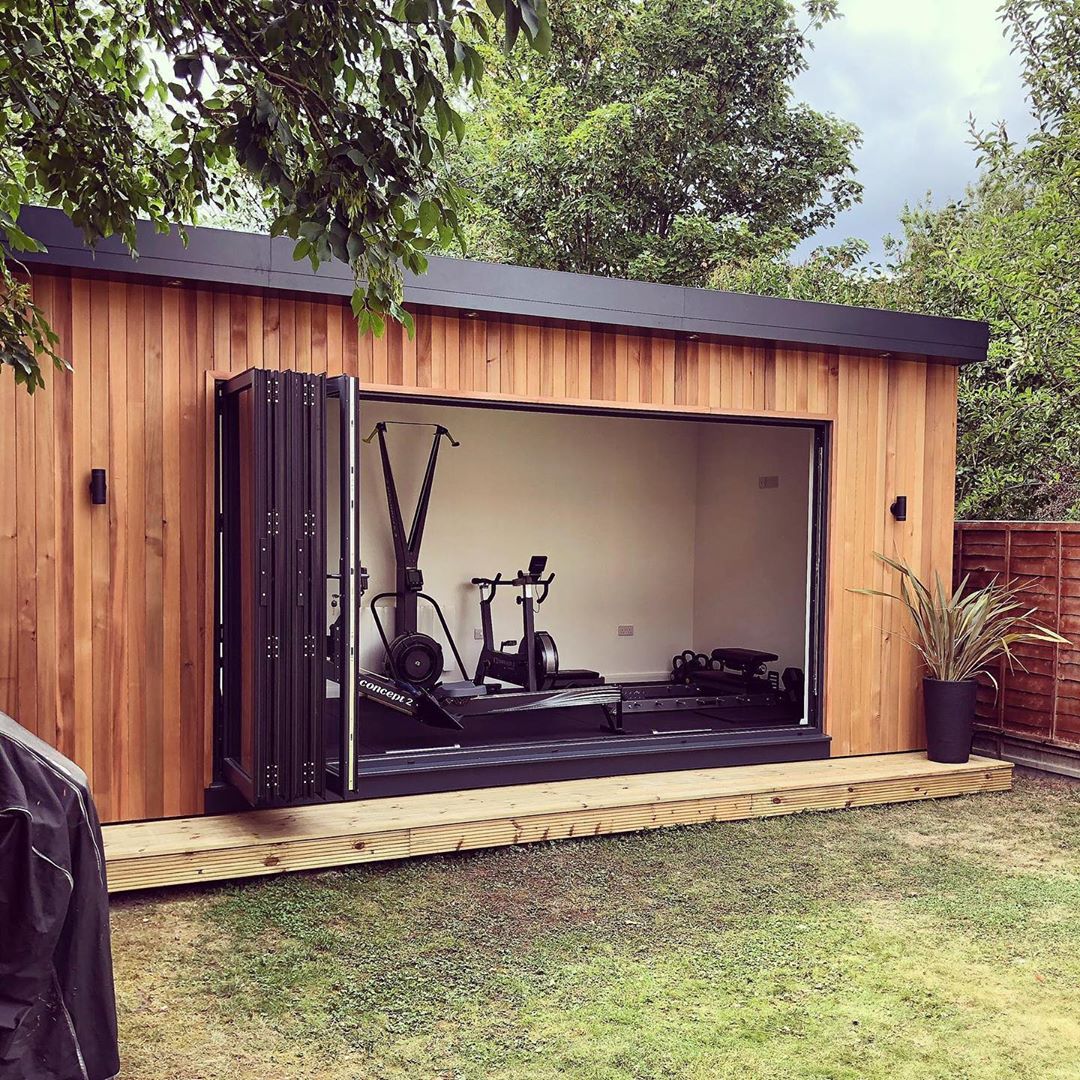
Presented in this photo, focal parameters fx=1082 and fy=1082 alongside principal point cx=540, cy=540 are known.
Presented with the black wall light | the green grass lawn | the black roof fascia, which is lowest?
the green grass lawn

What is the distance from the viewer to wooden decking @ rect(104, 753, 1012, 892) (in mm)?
4402

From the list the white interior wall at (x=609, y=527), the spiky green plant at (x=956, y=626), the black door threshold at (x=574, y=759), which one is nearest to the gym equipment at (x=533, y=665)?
the white interior wall at (x=609, y=527)

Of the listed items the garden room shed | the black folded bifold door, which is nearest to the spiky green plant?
the garden room shed

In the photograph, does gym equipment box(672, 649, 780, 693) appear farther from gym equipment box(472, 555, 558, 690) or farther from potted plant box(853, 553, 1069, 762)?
potted plant box(853, 553, 1069, 762)

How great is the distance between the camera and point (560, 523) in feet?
32.4

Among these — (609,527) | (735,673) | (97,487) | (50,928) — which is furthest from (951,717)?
(50,928)

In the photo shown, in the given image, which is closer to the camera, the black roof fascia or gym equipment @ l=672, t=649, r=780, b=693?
the black roof fascia

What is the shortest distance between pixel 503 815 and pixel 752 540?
17.4 ft

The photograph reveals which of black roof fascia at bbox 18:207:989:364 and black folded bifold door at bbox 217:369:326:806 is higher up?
black roof fascia at bbox 18:207:989:364

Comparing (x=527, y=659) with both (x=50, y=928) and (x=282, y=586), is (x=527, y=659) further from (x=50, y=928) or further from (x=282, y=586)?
(x=50, y=928)

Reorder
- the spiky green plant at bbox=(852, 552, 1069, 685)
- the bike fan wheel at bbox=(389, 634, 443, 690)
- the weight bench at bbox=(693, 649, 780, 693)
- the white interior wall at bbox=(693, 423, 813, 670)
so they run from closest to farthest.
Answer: the spiky green plant at bbox=(852, 552, 1069, 685) < the bike fan wheel at bbox=(389, 634, 443, 690) < the weight bench at bbox=(693, 649, 780, 693) < the white interior wall at bbox=(693, 423, 813, 670)

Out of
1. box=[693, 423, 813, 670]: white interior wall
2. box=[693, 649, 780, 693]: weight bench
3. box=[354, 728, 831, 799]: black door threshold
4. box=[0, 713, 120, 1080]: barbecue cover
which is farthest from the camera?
box=[693, 423, 813, 670]: white interior wall

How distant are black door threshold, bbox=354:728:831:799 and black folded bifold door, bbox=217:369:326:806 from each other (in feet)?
1.67

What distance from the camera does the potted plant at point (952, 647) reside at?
243 inches
